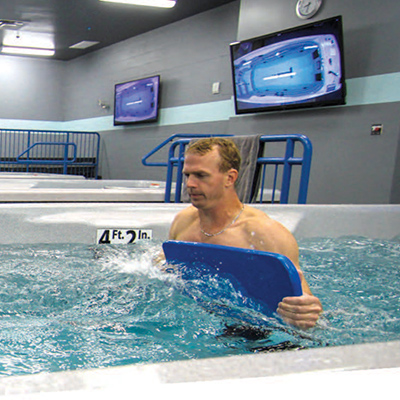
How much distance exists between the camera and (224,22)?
6.77 metres

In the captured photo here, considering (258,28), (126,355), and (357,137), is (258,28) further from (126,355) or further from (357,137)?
(126,355)

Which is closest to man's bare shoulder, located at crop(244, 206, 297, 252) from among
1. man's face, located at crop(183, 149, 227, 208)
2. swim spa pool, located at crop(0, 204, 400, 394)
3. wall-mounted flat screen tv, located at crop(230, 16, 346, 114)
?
man's face, located at crop(183, 149, 227, 208)

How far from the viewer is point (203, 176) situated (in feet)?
5.10

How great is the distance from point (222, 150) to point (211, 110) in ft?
17.9

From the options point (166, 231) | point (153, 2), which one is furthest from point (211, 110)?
point (166, 231)

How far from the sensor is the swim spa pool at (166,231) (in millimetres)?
510

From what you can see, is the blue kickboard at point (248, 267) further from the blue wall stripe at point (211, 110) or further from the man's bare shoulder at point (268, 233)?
the blue wall stripe at point (211, 110)

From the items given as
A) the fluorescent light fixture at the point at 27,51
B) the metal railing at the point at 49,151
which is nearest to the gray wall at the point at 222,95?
the metal railing at the point at 49,151

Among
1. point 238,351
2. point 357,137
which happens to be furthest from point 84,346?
point 357,137

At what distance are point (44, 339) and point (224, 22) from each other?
642 cm

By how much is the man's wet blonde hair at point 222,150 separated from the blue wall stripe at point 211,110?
3220 millimetres

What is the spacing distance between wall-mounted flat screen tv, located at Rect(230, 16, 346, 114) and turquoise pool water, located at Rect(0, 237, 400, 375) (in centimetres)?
302

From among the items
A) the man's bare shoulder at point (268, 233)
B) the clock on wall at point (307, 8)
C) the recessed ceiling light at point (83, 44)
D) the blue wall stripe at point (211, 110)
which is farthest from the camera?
the recessed ceiling light at point (83, 44)

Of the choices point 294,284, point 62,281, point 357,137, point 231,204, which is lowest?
point 62,281
